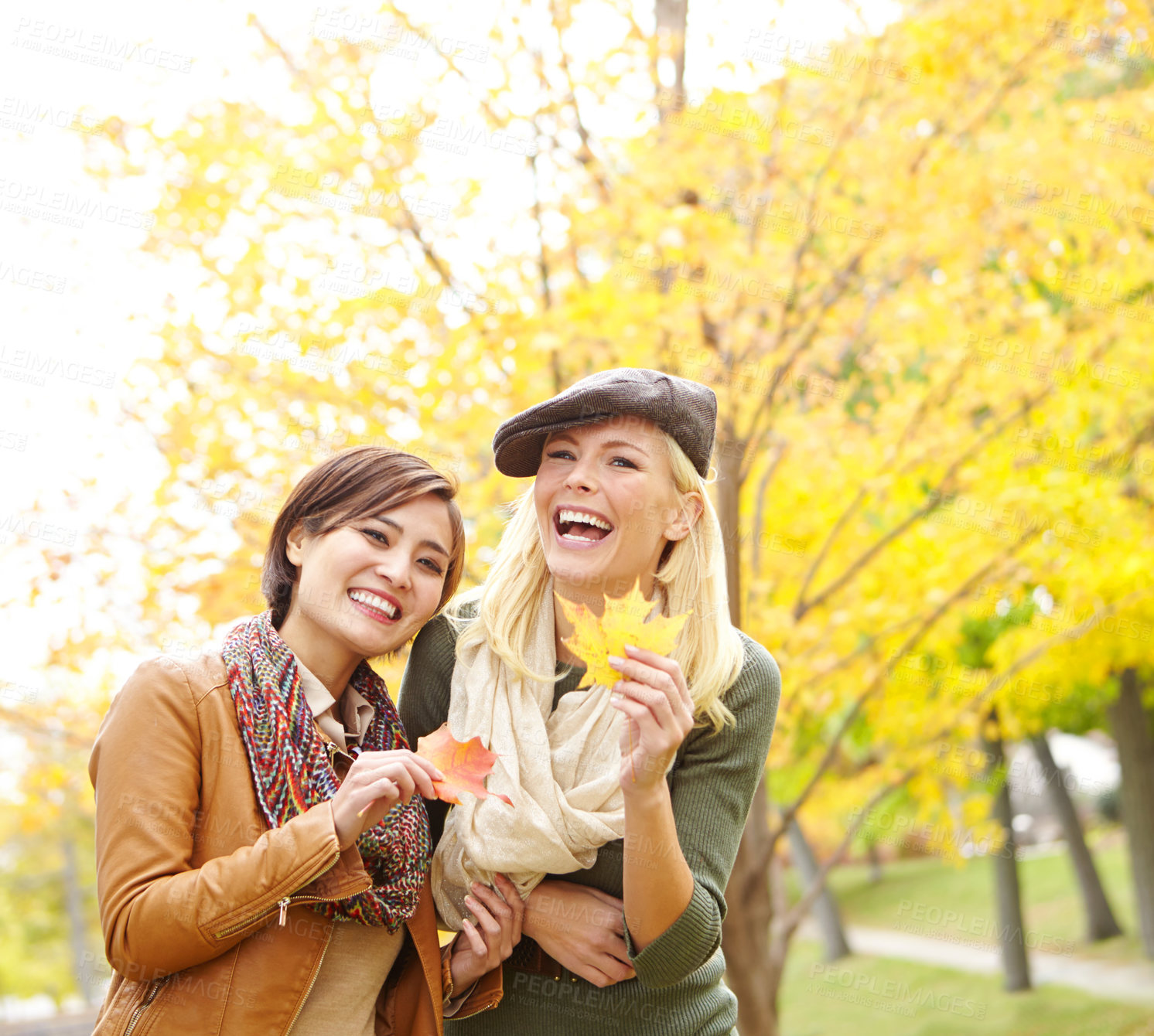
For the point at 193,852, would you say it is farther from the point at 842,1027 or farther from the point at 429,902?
the point at 842,1027

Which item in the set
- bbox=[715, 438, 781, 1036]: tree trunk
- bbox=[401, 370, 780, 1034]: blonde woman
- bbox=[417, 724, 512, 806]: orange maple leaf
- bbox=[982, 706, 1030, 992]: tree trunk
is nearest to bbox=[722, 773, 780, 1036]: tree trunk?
bbox=[715, 438, 781, 1036]: tree trunk

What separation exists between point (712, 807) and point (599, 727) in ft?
1.03

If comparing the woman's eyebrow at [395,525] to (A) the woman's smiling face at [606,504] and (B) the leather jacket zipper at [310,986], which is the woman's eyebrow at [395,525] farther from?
(B) the leather jacket zipper at [310,986]

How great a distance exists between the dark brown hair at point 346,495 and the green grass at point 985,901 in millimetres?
11831

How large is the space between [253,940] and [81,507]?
294 cm

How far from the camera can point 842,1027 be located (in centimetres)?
1345

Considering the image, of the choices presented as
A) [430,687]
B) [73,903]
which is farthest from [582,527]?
[73,903]

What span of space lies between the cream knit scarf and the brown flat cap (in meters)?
0.48

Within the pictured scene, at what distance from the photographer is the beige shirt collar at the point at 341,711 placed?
2146mm

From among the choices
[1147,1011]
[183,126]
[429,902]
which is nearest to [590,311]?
[183,126]

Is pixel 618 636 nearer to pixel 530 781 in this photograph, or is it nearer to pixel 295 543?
pixel 530 781

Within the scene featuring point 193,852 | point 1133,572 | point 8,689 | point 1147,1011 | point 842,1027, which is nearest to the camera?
point 193,852

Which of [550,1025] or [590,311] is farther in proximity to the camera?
[590,311]

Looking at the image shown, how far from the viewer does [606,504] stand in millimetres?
2395
